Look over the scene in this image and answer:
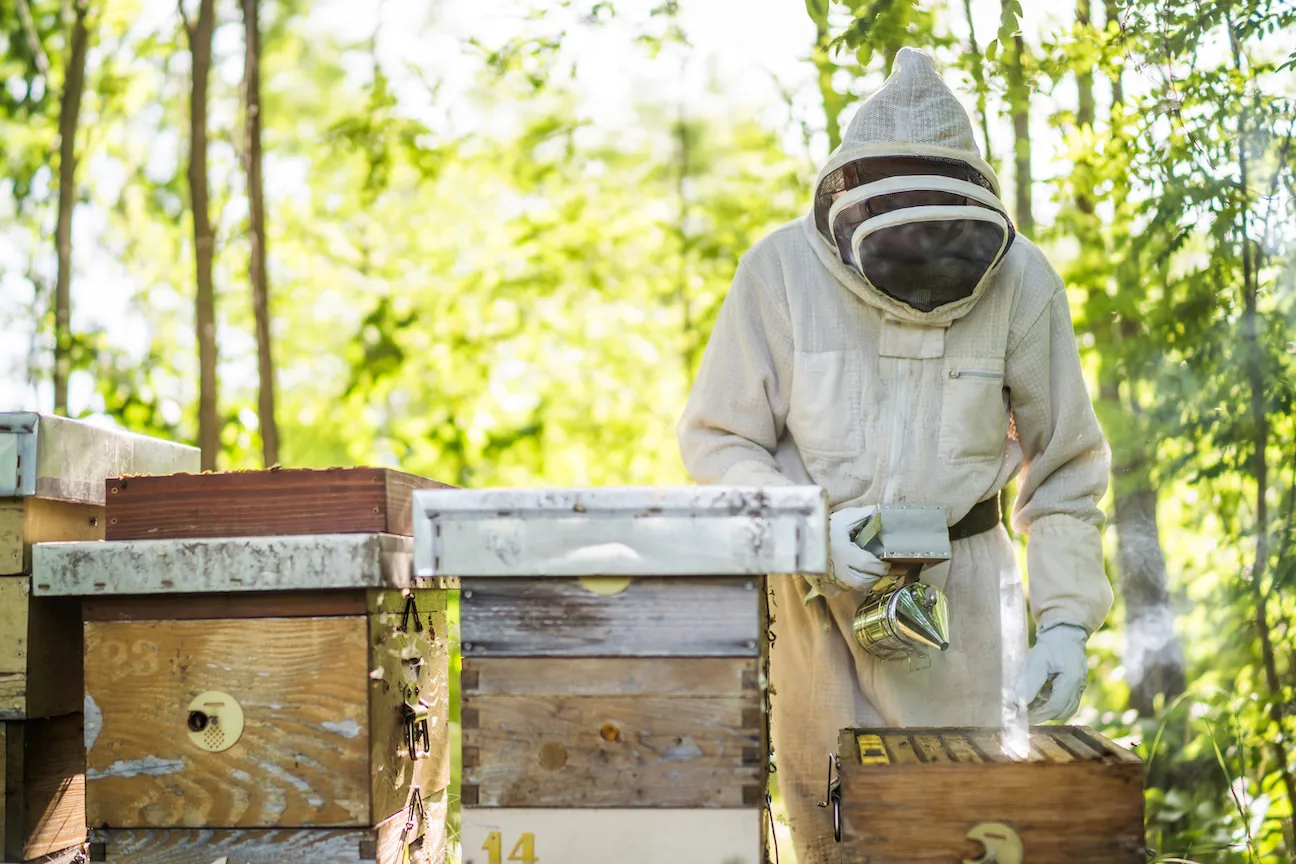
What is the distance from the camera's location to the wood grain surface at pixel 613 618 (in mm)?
1370

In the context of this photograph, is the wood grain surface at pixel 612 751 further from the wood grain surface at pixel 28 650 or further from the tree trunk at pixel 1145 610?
the tree trunk at pixel 1145 610

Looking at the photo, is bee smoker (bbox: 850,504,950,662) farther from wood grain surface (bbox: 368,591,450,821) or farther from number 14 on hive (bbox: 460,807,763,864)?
wood grain surface (bbox: 368,591,450,821)

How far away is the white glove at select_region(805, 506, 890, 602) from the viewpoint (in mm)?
1741

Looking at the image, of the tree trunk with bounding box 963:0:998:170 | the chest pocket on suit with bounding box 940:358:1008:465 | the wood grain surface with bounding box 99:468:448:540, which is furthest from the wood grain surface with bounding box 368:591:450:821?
the tree trunk with bounding box 963:0:998:170

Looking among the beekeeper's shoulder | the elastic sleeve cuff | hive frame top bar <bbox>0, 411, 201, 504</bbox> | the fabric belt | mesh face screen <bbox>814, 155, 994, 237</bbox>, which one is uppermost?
mesh face screen <bbox>814, 155, 994, 237</bbox>

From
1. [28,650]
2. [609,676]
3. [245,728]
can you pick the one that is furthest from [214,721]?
[609,676]

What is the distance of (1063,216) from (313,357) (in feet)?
23.6

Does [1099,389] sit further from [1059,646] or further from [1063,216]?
[1059,646]

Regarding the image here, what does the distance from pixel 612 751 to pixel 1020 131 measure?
319 centimetres

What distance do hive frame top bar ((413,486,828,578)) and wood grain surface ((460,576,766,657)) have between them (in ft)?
0.11

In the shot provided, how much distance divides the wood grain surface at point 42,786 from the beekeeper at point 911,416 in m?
1.19

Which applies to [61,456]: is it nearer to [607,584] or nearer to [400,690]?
[400,690]

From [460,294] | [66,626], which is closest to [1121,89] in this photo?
[66,626]

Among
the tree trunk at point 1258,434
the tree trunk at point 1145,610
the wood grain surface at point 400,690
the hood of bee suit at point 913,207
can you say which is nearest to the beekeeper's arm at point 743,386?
the hood of bee suit at point 913,207
